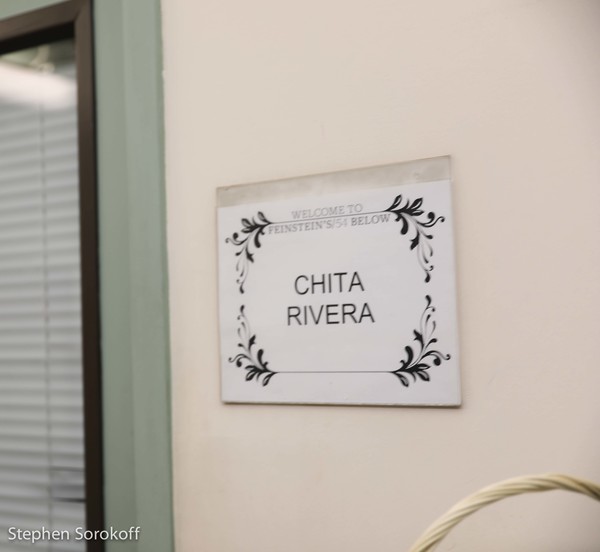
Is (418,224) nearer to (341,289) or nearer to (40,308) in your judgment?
(341,289)

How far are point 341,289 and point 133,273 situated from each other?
39cm

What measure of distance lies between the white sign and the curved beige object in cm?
23

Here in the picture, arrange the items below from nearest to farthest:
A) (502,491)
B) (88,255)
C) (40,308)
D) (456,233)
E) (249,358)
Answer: (502,491), (456,233), (249,358), (88,255), (40,308)

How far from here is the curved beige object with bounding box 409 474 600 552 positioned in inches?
25.7

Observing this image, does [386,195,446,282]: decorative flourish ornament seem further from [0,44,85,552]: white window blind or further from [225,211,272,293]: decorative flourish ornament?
[0,44,85,552]: white window blind

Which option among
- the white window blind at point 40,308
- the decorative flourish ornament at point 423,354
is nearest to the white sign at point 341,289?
the decorative flourish ornament at point 423,354

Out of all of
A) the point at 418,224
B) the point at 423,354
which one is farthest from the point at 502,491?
the point at 418,224

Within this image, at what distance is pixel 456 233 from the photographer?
90 centimetres

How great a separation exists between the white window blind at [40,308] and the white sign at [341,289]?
16.7 inches

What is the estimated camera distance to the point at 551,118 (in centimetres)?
85

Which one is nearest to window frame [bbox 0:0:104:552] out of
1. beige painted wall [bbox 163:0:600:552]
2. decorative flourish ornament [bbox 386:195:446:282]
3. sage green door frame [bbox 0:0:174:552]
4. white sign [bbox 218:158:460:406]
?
sage green door frame [bbox 0:0:174:552]

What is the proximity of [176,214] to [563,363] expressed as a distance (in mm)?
659

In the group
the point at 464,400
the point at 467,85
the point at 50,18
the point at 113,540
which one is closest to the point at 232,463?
the point at 113,540

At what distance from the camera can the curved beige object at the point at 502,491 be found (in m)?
0.65
